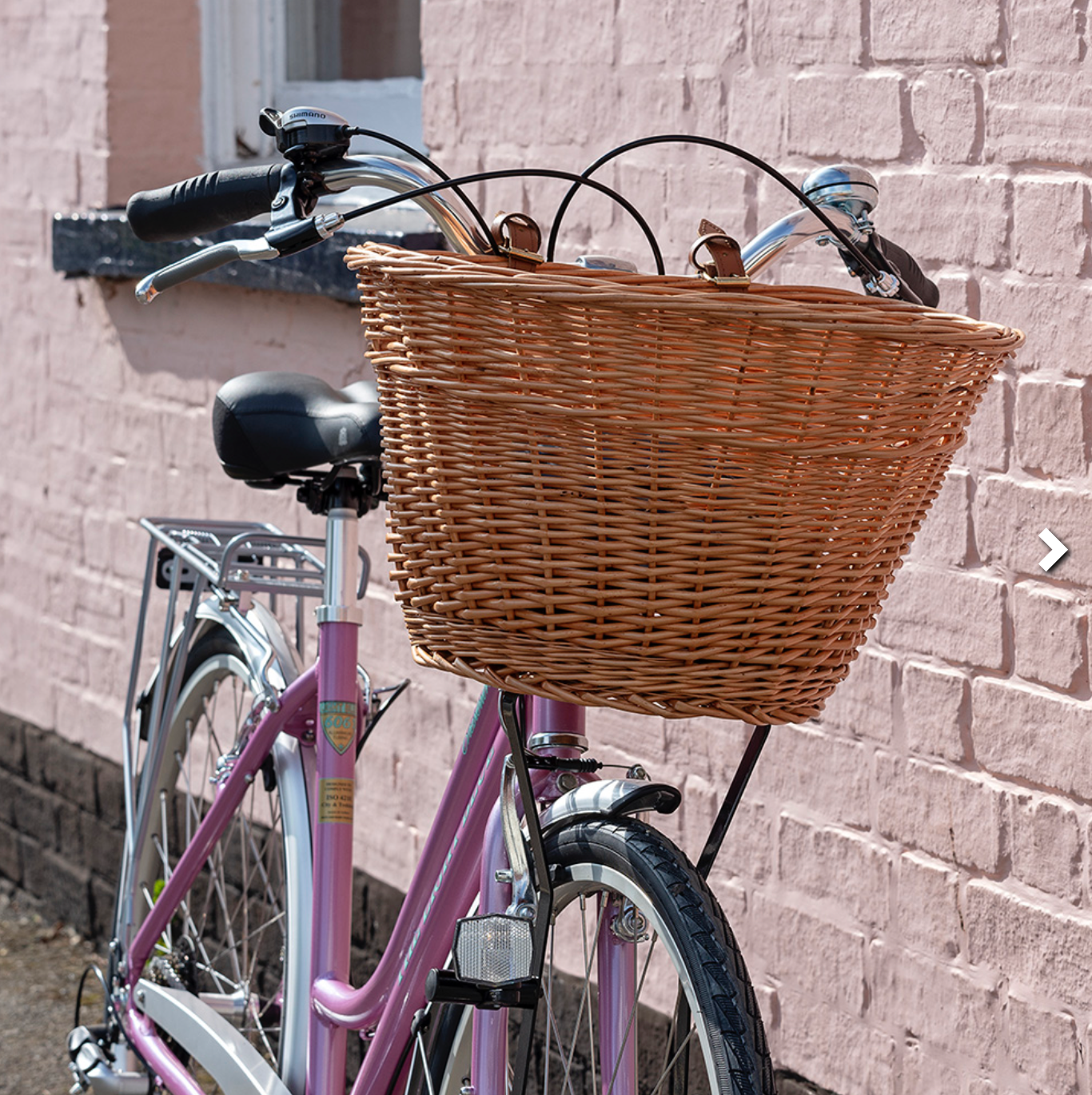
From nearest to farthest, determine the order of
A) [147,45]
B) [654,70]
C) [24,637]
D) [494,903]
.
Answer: [494,903]
[654,70]
[147,45]
[24,637]

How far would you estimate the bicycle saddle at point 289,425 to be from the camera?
6.79ft

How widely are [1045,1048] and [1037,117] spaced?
1141 millimetres

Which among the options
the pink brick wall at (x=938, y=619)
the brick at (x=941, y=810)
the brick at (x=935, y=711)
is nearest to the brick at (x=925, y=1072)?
the pink brick wall at (x=938, y=619)

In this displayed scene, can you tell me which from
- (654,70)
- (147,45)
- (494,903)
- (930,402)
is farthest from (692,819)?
(147,45)

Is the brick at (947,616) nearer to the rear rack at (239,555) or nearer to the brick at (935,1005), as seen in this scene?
the brick at (935,1005)

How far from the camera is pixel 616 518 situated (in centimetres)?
133

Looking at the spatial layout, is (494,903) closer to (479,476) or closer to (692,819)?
(479,476)

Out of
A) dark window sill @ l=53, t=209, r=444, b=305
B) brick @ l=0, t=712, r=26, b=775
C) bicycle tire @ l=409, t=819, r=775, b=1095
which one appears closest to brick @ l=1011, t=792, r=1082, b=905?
bicycle tire @ l=409, t=819, r=775, b=1095

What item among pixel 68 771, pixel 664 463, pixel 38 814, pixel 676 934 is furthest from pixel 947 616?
pixel 38 814

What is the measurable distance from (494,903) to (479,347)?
64cm

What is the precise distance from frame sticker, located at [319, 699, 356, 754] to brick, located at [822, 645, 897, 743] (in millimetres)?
646

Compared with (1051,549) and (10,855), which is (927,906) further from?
(10,855)

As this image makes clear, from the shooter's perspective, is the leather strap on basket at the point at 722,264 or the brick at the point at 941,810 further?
the brick at the point at 941,810

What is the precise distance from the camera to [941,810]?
217 cm
